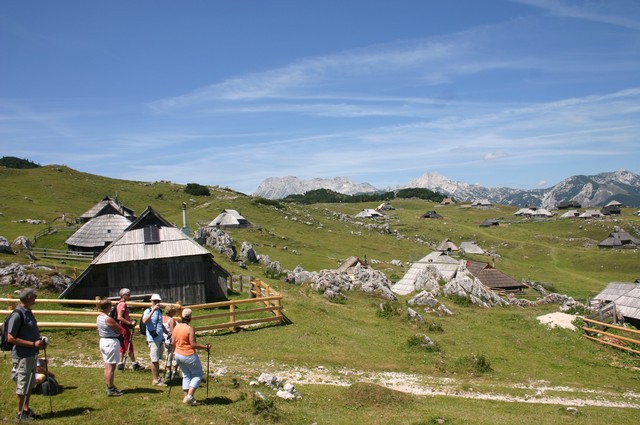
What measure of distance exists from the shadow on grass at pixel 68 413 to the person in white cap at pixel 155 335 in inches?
103

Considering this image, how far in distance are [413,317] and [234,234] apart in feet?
163

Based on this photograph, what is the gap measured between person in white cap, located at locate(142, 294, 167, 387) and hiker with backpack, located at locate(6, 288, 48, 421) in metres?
3.88

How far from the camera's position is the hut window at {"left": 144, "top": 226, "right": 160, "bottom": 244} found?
1215 inches

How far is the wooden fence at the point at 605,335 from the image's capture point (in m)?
27.6

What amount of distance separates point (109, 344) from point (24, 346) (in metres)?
2.36

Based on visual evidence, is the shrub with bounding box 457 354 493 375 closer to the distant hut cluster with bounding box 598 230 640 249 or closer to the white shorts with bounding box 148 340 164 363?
the white shorts with bounding box 148 340 164 363

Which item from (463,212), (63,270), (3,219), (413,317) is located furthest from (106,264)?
(463,212)

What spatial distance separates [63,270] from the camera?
3678 cm

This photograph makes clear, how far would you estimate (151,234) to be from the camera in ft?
102

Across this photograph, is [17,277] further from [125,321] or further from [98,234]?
[125,321]

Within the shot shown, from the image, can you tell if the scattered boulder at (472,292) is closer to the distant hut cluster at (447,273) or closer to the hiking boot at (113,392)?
the distant hut cluster at (447,273)

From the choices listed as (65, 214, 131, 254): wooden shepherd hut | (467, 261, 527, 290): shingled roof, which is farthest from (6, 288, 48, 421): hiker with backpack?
(467, 261, 527, 290): shingled roof

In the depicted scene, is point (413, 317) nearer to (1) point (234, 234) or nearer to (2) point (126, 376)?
(2) point (126, 376)

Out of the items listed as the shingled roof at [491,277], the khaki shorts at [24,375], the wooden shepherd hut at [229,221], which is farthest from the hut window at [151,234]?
the wooden shepherd hut at [229,221]
